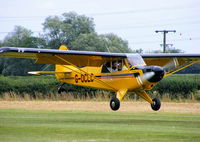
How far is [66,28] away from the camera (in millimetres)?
93750

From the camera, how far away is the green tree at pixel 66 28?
92625mm

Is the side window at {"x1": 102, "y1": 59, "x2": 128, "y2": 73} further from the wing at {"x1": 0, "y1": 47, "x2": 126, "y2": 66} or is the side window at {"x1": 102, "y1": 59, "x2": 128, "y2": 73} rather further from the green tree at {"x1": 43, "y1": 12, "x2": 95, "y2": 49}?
the green tree at {"x1": 43, "y1": 12, "x2": 95, "y2": 49}

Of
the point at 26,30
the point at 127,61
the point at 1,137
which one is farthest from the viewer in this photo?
the point at 26,30

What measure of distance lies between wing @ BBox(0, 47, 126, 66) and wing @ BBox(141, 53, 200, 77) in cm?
225

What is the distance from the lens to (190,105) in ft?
120

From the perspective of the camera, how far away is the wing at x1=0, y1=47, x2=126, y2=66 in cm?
2444

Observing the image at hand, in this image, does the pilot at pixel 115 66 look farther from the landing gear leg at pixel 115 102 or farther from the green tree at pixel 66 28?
the green tree at pixel 66 28

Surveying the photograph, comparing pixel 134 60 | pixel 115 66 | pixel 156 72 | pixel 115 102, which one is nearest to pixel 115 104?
pixel 115 102

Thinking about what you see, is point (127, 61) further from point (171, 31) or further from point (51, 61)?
point (171, 31)

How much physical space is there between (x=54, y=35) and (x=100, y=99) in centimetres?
5268

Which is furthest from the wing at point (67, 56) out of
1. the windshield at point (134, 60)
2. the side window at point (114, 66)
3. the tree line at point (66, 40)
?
the tree line at point (66, 40)

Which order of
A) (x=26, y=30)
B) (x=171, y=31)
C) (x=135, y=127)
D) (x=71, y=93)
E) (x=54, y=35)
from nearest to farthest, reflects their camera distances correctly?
1. (x=135, y=127)
2. (x=71, y=93)
3. (x=171, y=31)
4. (x=54, y=35)
5. (x=26, y=30)

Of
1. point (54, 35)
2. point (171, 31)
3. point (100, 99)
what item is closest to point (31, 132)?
point (100, 99)

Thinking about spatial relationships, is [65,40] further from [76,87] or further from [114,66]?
[114,66]
